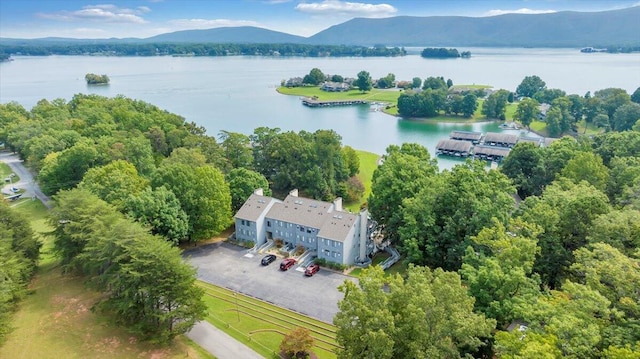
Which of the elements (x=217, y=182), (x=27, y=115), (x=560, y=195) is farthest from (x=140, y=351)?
(x=27, y=115)

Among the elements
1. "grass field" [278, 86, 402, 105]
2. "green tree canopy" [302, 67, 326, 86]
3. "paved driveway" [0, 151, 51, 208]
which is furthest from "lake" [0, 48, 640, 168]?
"paved driveway" [0, 151, 51, 208]

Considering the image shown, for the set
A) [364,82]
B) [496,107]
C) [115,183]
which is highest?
[364,82]

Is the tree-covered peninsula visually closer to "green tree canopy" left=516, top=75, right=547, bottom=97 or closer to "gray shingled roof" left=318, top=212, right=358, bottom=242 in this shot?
"green tree canopy" left=516, top=75, right=547, bottom=97

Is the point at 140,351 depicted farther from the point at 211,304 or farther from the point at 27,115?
the point at 27,115

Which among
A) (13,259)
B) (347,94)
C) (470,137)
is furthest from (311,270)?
(347,94)

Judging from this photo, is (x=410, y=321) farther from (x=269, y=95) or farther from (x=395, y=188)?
(x=269, y=95)

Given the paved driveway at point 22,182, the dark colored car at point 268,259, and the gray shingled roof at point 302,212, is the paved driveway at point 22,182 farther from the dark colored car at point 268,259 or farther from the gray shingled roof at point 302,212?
the dark colored car at point 268,259
